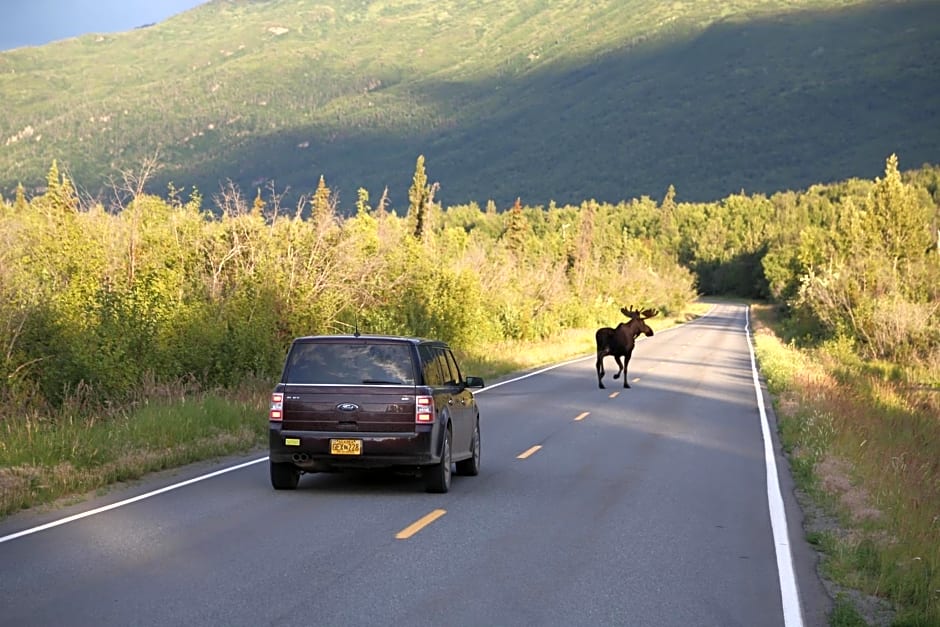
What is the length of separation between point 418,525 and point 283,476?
2.71 meters

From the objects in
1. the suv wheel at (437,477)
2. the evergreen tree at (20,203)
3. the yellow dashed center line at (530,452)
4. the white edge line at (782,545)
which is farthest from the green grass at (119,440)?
the evergreen tree at (20,203)

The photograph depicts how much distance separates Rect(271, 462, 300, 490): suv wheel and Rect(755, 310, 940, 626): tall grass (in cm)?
572

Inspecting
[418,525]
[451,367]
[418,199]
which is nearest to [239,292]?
[451,367]

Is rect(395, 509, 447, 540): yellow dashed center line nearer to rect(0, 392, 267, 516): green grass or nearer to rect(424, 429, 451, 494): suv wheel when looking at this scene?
rect(424, 429, 451, 494): suv wheel

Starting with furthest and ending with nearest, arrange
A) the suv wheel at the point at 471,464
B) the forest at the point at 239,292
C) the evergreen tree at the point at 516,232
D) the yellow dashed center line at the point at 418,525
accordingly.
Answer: the evergreen tree at the point at 516,232 < the forest at the point at 239,292 < the suv wheel at the point at 471,464 < the yellow dashed center line at the point at 418,525

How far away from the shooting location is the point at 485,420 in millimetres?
23656

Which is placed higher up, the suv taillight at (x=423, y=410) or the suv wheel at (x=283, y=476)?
the suv taillight at (x=423, y=410)

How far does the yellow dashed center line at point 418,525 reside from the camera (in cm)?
1159

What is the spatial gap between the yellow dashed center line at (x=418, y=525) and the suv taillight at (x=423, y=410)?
4.16ft

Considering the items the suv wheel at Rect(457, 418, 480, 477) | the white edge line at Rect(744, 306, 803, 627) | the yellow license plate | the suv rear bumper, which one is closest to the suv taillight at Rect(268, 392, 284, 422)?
the suv rear bumper

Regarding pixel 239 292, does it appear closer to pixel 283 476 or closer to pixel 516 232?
pixel 283 476

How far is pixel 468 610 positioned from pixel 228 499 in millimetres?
5500

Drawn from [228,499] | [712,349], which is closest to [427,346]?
[228,499]

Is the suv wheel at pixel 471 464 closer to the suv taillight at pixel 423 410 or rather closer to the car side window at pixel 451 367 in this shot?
the car side window at pixel 451 367
